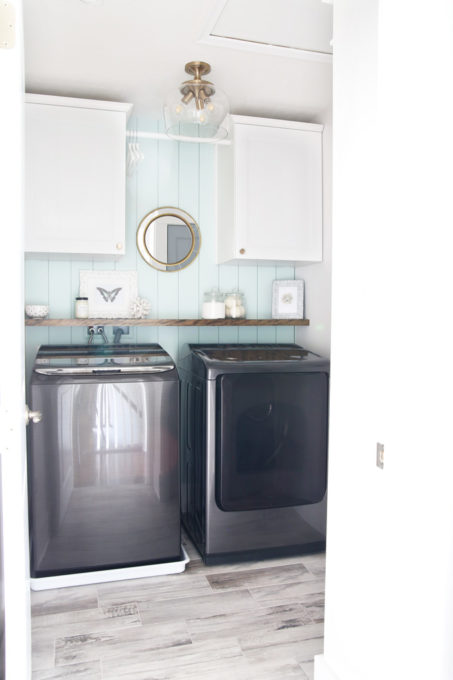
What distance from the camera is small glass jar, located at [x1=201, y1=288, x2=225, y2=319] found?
3.20 metres

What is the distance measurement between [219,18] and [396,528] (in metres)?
1.90

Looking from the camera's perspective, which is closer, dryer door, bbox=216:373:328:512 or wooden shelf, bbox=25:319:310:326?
dryer door, bbox=216:373:328:512

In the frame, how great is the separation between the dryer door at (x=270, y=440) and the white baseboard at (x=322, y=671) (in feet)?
3.17

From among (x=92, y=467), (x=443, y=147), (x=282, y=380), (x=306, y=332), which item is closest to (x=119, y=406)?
(x=92, y=467)

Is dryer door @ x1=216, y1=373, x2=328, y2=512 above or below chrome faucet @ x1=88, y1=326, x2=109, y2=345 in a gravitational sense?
below

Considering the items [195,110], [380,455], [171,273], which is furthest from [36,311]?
[380,455]

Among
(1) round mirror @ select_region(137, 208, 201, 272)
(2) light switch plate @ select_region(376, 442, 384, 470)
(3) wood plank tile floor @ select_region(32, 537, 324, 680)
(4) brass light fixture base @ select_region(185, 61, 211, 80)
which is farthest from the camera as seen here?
(1) round mirror @ select_region(137, 208, 201, 272)

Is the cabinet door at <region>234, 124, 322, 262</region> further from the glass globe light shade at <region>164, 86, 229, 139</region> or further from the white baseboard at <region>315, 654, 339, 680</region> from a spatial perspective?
the white baseboard at <region>315, 654, 339, 680</region>

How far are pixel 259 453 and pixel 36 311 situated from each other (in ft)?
4.47

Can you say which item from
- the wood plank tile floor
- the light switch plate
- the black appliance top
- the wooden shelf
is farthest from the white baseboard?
the wooden shelf

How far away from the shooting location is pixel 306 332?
3.38m

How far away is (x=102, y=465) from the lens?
8.36 feet

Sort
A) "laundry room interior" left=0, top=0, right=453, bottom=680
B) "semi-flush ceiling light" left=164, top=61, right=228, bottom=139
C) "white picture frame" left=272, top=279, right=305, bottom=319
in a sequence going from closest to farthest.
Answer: "laundry room interior" left=0, top=0, right=453, bottom=680 → "semi-flush ceiling light" left=164, top=61, right=228, bottom=139 → "white picture frame" left=272, top=279, right=305, bottom=319

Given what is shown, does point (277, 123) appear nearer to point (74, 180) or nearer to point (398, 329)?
point (74, 180)
